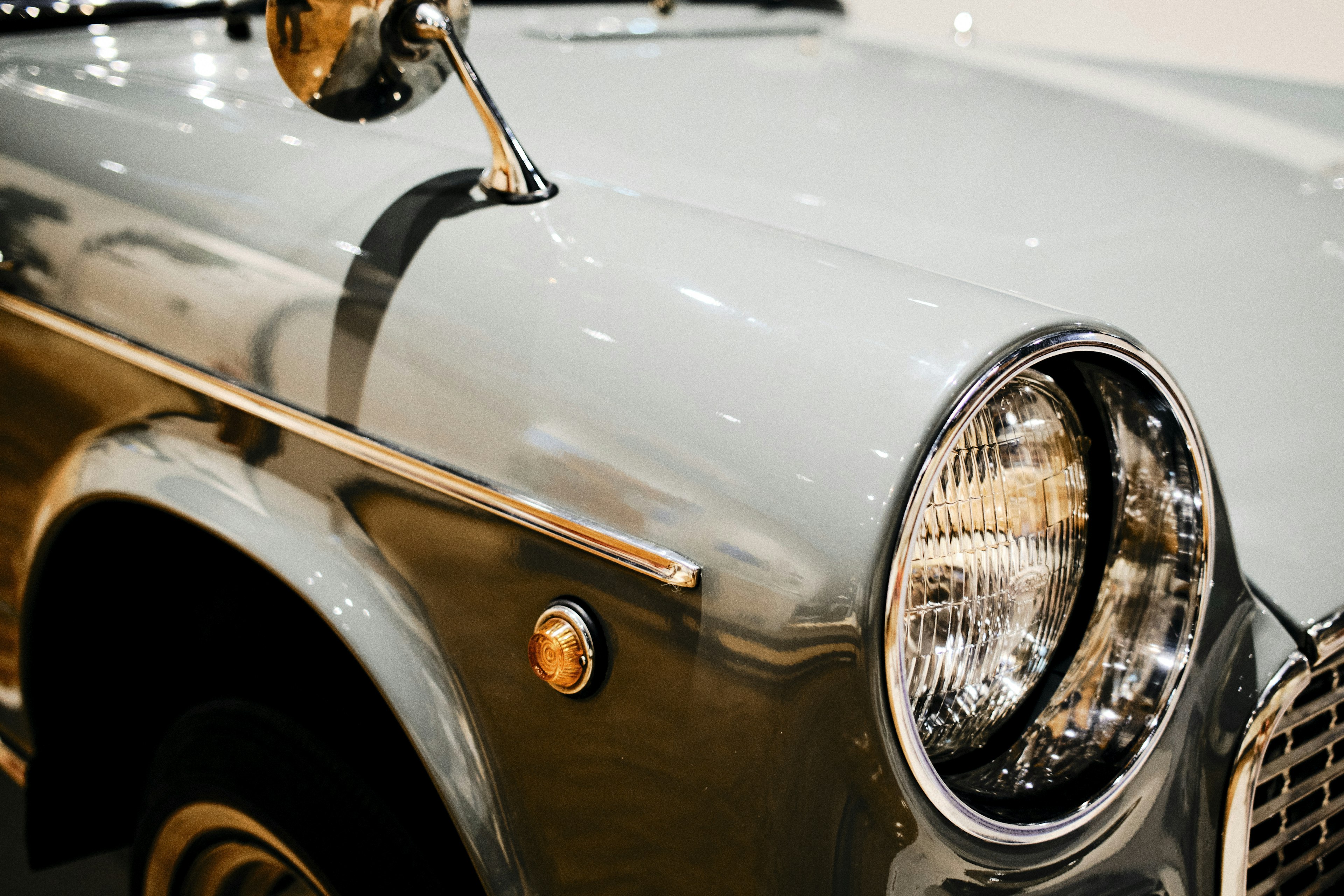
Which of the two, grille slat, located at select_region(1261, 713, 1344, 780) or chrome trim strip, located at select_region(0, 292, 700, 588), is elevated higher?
chrome trim strip, located at select_region(0, 292, 700, 588)

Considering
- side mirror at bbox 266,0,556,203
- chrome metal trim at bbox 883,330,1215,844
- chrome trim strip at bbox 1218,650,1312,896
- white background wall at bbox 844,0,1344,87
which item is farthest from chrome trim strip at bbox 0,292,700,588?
white background wall at bbox 844,0,1344,87

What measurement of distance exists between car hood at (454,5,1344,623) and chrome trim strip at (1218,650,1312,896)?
5cm

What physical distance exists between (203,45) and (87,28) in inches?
6.4

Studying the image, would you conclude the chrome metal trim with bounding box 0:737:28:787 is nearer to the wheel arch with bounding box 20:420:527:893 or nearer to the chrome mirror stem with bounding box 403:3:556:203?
the wheel arch with bounding box 20:420:527:893

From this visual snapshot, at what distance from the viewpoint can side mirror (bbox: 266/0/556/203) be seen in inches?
34.9

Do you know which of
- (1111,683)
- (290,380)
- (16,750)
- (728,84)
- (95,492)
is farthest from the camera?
(728,84)

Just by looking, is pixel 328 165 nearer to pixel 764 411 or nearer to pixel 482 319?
pixel 482 319

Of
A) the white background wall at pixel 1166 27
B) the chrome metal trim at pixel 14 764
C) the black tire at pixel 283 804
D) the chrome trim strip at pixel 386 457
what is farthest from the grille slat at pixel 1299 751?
the white background wall at pixel 1166 27

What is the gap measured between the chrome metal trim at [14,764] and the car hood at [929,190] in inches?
28.8

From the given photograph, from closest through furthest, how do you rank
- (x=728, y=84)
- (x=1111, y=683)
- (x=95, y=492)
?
1. (x=1111, y=683)
2. (x=95, y=492)
3. (x=728, y=84)

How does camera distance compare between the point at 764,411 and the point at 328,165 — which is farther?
the point at 328,165

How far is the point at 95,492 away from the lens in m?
1.12

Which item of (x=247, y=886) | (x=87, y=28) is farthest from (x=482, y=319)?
(x=87, y=28)

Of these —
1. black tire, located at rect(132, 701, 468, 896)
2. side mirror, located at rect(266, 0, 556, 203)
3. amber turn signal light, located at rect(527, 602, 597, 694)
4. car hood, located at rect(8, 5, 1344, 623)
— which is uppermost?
side mirror, located at rect(266, 0, 556, 203)
